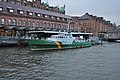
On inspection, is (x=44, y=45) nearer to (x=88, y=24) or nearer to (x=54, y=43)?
(x=54, y=43)

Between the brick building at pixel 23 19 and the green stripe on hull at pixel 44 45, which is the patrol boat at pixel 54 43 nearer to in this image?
the green stripe on hull at pixel 44 45

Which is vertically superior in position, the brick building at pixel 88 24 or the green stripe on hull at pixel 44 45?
the brick building at pixel 88 24

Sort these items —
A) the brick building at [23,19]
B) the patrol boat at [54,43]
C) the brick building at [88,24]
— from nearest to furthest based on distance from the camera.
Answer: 1. the patrol boat at [54,43]
2. the brick building at [23,19]
3. the brick building at [88,24]

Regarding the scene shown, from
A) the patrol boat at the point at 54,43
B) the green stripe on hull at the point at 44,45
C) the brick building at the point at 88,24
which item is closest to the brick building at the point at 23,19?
the patrol boat at the point at 54,43

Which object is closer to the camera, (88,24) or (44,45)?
(44,45)

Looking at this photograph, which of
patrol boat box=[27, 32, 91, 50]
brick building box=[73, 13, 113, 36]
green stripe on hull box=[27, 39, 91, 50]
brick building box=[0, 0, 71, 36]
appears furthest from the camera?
brick building box=[73, 13, 113, 36]

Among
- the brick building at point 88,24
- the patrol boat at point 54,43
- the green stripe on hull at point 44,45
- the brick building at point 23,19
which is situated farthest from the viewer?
the brick building at point 88,24

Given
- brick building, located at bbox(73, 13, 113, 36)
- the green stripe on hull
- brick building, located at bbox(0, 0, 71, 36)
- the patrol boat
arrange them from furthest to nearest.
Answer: brick building, located at bbox(73, 13, 113, 36)
brick building, located at bbox(0, 0, 71, 36)
the patrol boat
the green stripe on hull

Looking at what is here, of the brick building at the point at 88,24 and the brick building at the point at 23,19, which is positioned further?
the brick building at the point at 88,24

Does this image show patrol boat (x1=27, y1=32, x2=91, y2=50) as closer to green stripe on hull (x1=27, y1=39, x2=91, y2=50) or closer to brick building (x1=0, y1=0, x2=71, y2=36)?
green stripe on hull (x1=27, y1=39, x2=91, y2=50)

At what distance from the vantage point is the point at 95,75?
Answer: 25.6 metres

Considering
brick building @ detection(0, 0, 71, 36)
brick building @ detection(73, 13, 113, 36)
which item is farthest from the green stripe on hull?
brick building @ detection(73, 13, 113, 36)

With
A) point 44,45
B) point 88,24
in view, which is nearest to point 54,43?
point 44,45

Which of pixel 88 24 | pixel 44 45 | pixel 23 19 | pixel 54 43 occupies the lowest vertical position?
pixel 44 45
